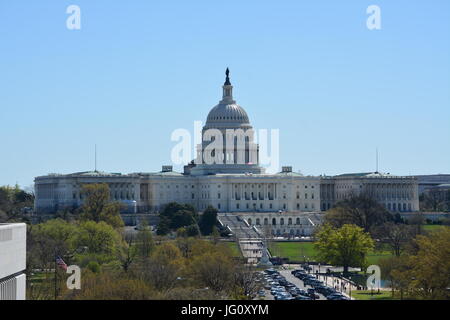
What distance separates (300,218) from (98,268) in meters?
87.4

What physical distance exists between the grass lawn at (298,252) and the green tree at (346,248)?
2503mm

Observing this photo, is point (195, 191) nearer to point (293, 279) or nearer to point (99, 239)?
point (99, 239)

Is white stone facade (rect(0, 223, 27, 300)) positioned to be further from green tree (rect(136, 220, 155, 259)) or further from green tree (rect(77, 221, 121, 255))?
green tree (rect(77, 221, 121, 255))

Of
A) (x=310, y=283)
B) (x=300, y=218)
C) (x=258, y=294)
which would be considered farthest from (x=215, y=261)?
(x=300, y=218)

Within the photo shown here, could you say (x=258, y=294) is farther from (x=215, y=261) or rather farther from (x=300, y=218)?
(x=300, y=218)

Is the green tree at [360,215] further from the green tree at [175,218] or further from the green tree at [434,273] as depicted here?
the green tree at [434,273]

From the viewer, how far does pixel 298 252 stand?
130125 mm

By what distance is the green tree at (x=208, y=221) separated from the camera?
157025 mm

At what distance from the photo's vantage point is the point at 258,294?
77562 millimetres

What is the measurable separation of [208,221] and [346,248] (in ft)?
168

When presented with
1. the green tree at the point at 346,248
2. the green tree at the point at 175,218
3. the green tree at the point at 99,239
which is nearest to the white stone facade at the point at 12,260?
the green tree at the point at 99,239

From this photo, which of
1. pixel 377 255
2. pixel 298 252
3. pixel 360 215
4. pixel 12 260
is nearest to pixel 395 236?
pixel 377 255

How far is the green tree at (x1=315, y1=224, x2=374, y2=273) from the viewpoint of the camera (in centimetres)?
10925

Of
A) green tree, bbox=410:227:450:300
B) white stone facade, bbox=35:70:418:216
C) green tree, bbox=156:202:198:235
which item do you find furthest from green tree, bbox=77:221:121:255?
white stone facade, bbox=35:70:418:216
